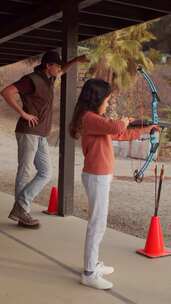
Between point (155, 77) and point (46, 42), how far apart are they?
2231cm

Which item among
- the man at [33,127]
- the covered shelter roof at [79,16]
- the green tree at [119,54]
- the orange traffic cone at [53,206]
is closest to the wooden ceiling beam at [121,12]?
the covered shelter roof at [79,16]

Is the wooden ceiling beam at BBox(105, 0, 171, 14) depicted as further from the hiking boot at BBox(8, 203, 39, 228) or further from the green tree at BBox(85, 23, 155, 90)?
the green tree at BBox(85, 23, 155, 90)

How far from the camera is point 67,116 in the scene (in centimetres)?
593

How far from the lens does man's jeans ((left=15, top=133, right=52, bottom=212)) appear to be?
507 cm

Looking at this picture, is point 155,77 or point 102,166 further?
point 155,77

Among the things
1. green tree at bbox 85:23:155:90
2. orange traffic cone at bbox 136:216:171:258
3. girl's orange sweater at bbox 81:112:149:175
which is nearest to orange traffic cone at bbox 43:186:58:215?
orange traffic cone at bbox 136:216:171:258

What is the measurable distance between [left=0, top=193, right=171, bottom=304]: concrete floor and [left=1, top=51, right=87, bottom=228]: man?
30 cm

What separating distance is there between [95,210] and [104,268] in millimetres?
548

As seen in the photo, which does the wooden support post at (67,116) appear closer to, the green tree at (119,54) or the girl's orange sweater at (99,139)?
the girl's orange sweater at (99,139)

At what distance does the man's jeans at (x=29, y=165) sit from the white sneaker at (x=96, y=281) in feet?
5.63

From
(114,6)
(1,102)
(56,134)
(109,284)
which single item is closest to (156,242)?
(109,284)

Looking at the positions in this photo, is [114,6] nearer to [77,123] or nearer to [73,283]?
[77,123]

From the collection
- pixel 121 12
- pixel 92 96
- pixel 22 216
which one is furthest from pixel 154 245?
pixel 121 12

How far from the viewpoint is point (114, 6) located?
20.2 ft
